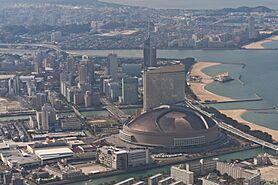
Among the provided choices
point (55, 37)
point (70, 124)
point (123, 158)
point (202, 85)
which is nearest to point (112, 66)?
point (202, 85)

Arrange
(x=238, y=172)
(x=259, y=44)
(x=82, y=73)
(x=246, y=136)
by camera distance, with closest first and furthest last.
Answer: (x=238, y=172) < (x=246, y=136) < (x=82, y=73) < (x=259, y=44)

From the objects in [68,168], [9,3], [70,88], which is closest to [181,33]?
[70,88]

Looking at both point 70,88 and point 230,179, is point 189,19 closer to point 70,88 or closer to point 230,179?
point 70,88

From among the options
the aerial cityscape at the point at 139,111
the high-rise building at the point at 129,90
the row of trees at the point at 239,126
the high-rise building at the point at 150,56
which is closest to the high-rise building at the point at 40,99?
the aerial cityscape at the point at 139,111

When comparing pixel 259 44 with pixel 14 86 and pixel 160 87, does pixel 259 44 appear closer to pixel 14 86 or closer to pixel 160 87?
pixel 14 86

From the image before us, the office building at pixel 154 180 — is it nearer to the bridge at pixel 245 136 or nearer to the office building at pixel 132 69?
the bridge at pixel 245 136

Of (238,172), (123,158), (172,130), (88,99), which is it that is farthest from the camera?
(88,99)

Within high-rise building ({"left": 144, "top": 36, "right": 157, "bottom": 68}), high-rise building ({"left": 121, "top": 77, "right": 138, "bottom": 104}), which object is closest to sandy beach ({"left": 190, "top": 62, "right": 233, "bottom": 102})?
high-rise building ({"left": 144, "top": 36, "right": 157, "bottom": 68})
